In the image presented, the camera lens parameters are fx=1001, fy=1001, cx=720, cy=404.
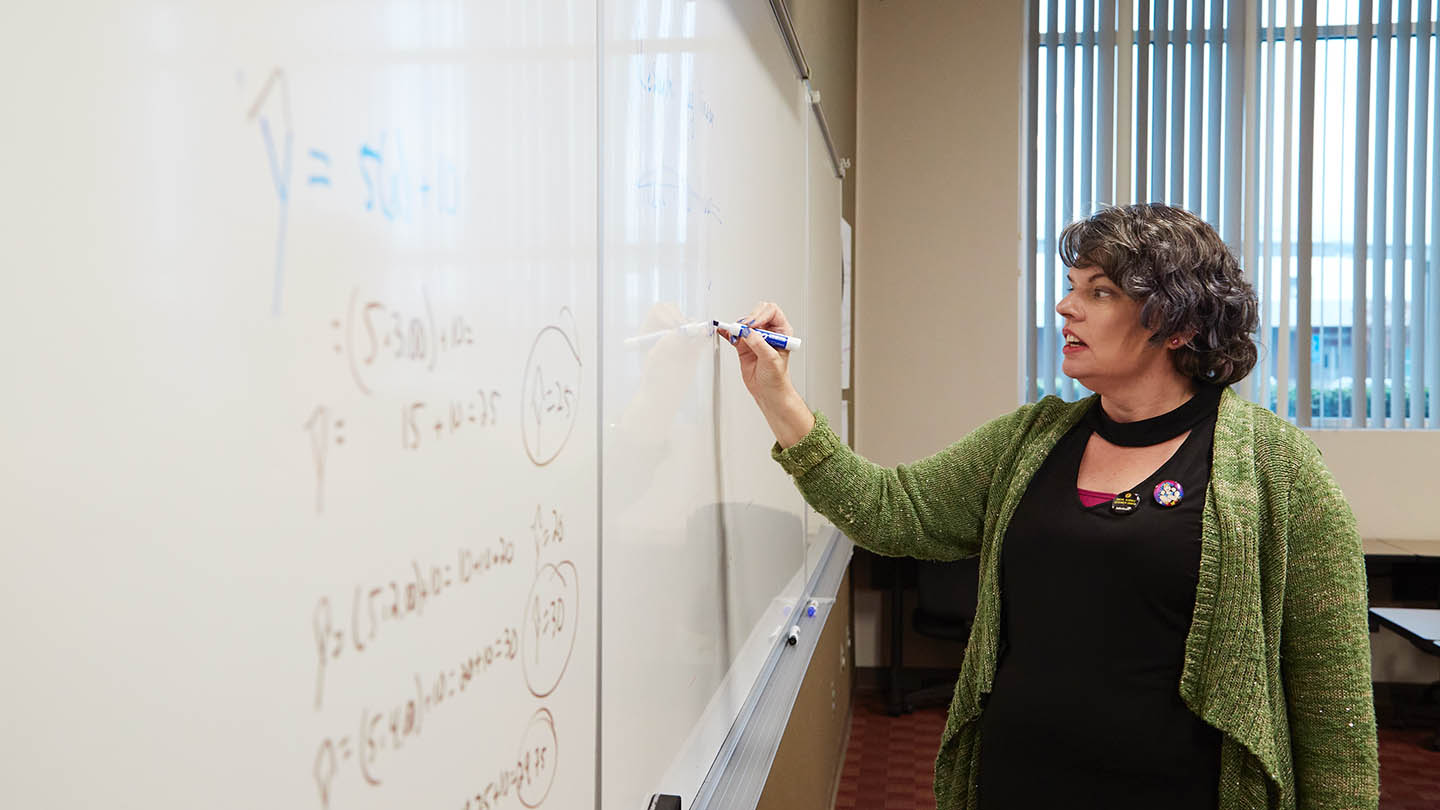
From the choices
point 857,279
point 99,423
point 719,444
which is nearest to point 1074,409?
point 719,444

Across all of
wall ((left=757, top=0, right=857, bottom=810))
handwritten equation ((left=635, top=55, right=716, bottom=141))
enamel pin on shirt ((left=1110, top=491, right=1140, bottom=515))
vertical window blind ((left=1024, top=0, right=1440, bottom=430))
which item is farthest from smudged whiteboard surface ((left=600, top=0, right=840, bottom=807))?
vertical window blind ((left=1024, top=0, right=1440, bottom=430))

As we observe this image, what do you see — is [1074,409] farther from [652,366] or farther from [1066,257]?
[652,366]

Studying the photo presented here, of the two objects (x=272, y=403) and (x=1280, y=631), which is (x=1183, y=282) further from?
(x=272, y=403)

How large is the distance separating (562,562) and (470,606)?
0.52ft

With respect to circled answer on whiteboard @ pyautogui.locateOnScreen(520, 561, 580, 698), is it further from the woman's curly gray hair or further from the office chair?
the office chair

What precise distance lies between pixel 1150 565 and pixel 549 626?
1011mm

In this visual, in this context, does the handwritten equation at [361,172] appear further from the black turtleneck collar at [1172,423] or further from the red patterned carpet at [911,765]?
the red patterned carpet at [911,765]

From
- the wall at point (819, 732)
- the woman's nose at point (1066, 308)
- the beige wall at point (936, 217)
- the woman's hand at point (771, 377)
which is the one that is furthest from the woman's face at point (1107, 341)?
the beige wall at point (936, 217)

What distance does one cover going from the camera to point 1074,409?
1.63 m

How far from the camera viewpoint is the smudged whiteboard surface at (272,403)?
29 cm

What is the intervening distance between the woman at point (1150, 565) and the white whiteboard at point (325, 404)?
0.63 m

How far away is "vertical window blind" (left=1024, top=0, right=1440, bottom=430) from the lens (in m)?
4.48

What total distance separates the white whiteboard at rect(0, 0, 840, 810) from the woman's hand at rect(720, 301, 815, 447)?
0.47m

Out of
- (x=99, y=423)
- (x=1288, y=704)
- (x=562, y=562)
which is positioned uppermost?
(x=99, y=423)
